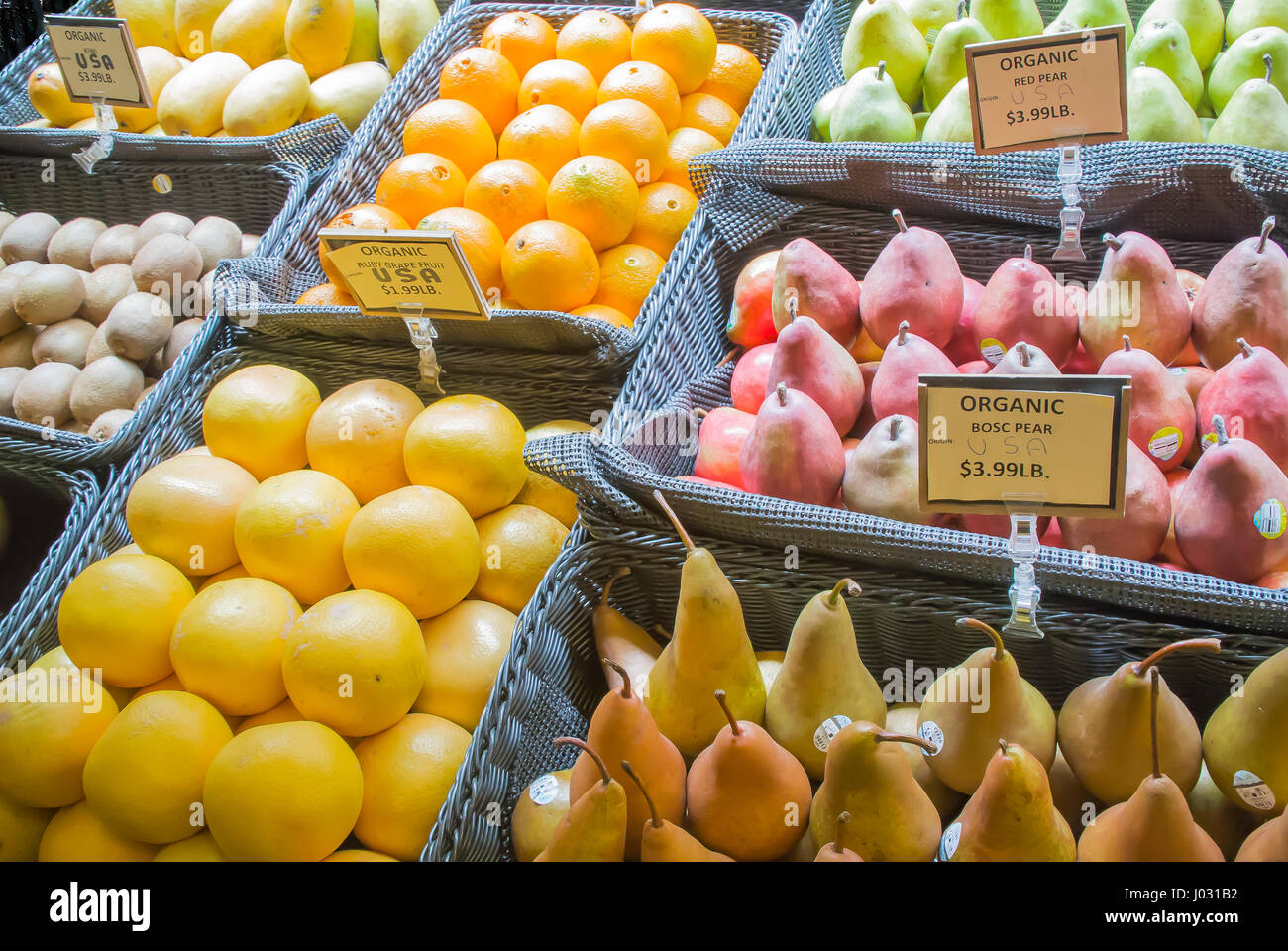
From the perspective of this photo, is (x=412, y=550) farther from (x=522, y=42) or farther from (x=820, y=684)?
(x=522, y=42)

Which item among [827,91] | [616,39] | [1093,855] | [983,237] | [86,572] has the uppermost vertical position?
[616,39]

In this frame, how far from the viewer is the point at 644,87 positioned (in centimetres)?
164

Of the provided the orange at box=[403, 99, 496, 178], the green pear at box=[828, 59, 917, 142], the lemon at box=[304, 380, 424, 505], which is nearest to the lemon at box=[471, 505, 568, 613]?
the lemon at box=[304, 380, 424, 505]

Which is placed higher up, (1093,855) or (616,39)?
(616,39)

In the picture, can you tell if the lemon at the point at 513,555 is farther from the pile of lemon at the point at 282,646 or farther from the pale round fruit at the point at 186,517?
the pale round fruit at the point at 186,517

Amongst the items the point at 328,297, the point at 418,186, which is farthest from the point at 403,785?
the point at 418,186

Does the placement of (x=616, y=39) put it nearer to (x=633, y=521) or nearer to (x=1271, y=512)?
(x=633, y=521)

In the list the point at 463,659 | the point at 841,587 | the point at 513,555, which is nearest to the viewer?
the point at 841,587

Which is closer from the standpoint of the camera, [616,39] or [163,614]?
[163,614]

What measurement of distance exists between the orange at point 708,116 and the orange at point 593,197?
1.13 ft

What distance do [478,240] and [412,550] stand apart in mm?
608

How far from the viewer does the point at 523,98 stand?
1724 millimetres
